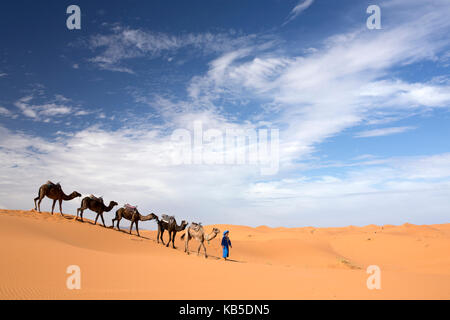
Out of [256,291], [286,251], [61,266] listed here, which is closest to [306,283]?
[256,291]

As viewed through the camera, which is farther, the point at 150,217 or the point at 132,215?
the point at 132,215

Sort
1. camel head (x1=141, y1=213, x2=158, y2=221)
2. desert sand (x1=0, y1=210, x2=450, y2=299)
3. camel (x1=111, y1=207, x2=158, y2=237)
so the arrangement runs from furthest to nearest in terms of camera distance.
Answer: camel (x1=111, y1=207, x2=158, y2=237), camel head (x1=141, y1=213, x2=158, y2=221), desert sand (x1=0, y1=210, x2=450, y2=299)

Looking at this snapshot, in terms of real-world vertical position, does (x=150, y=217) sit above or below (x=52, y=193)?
below

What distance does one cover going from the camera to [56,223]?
60.2 feet

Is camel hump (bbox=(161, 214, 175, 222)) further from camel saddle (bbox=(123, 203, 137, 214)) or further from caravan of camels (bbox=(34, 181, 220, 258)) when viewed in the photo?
camel saddle (bbox=(123, 203, 137, 214))

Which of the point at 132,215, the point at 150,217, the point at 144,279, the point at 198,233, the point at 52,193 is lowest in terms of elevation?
the point at 144,279

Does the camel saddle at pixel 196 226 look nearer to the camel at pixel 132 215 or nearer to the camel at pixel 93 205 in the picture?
the camel at pixel 132 215

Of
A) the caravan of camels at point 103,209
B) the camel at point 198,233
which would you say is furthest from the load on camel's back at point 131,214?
the camel at point 198,233

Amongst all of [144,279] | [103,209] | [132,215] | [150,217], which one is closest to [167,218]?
[150,217]

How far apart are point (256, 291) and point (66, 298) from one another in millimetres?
4408

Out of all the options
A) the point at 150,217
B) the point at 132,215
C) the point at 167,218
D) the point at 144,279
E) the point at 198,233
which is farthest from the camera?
the point at 132,215

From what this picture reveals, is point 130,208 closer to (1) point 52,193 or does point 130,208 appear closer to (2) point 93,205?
(2) point 93,205

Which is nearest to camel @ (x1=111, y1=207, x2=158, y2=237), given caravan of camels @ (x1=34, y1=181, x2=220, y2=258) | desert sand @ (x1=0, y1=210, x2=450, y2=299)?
caravan of camels @ (x1=34, y1=181, x2=220, y2=258)
